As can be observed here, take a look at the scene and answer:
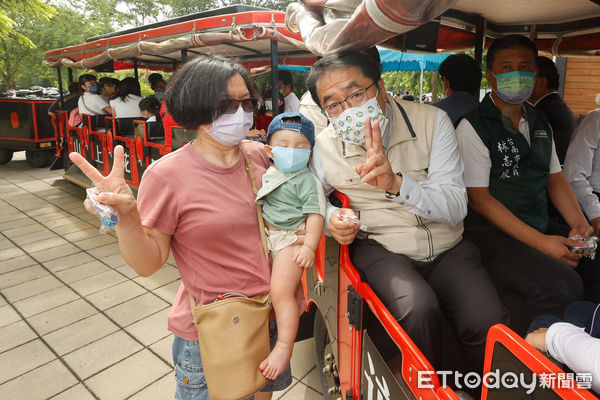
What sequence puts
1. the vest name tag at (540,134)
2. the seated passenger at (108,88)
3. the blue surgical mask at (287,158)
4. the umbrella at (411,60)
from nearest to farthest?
the blue surgical mask at (287,158) → the vest name tag at (540,134) → the seated passenger at (108,88) → the umbrella at (411,60)

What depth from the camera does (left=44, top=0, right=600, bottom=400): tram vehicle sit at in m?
1.20

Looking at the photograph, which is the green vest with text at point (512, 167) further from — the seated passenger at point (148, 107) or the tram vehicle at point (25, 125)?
the tram vehicle at point (25, 125)

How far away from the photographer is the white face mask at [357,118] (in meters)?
1.84

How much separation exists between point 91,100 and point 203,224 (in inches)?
277

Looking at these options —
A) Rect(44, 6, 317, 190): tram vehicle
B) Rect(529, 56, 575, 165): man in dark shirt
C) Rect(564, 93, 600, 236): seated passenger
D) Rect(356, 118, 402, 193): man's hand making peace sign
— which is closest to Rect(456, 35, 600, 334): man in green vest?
Rect(564, 93, 600, 236): seated passenger

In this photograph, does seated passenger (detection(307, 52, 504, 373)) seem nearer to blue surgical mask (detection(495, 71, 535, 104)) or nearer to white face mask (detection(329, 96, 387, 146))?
white face mask (detection(329, 96, 387, 146))

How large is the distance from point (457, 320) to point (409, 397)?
0.53 meters

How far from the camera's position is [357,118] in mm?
1847

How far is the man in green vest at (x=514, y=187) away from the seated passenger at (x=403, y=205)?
36 centimetres

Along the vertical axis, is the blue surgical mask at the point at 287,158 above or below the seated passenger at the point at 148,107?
below

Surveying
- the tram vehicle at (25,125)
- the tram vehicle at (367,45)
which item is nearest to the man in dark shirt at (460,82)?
the tram vehicle at (367,45)

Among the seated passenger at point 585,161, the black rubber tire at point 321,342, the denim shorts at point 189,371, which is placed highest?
the seated passenger at point 585,161

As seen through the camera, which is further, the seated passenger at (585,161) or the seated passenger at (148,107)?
the seated passenger at (148,107)

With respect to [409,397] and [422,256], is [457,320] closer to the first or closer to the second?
[422,256]
